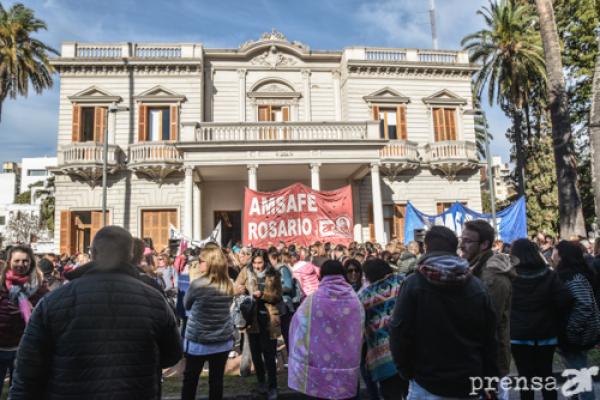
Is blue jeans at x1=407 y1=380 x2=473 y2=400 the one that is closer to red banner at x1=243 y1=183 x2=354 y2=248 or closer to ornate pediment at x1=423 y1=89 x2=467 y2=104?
red banner at x1=243 y1=183 x2=354 y2=248

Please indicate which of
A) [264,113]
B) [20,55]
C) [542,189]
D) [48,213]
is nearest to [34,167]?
[48,213]

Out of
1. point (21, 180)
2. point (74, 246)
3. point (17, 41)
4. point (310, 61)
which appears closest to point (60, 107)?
point (17, 41)

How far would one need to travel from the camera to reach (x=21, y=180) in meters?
83.5

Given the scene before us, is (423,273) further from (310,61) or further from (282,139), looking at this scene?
(310,61)

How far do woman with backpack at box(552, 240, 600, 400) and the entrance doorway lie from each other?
1699 cm

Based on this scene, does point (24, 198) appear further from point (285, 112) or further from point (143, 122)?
point (285, 112)

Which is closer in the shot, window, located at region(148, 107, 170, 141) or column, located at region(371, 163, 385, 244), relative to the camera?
column, located at region(371, 163, 385, 244)

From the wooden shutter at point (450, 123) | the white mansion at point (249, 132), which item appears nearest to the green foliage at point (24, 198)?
the white mansion at point (249, 132)

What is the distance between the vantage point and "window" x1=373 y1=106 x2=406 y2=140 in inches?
838

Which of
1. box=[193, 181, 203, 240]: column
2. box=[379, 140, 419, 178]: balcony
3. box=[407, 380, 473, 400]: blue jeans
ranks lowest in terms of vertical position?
box=[407, 380, 473, 400]: blue jeans

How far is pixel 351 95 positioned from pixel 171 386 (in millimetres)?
17387

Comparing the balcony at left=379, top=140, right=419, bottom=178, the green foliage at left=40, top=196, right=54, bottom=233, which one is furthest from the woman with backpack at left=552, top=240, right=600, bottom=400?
the green foliage at left=40, top=196, right=54, bottom=233

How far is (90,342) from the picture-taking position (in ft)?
7.44

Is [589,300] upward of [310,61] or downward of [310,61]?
downward
